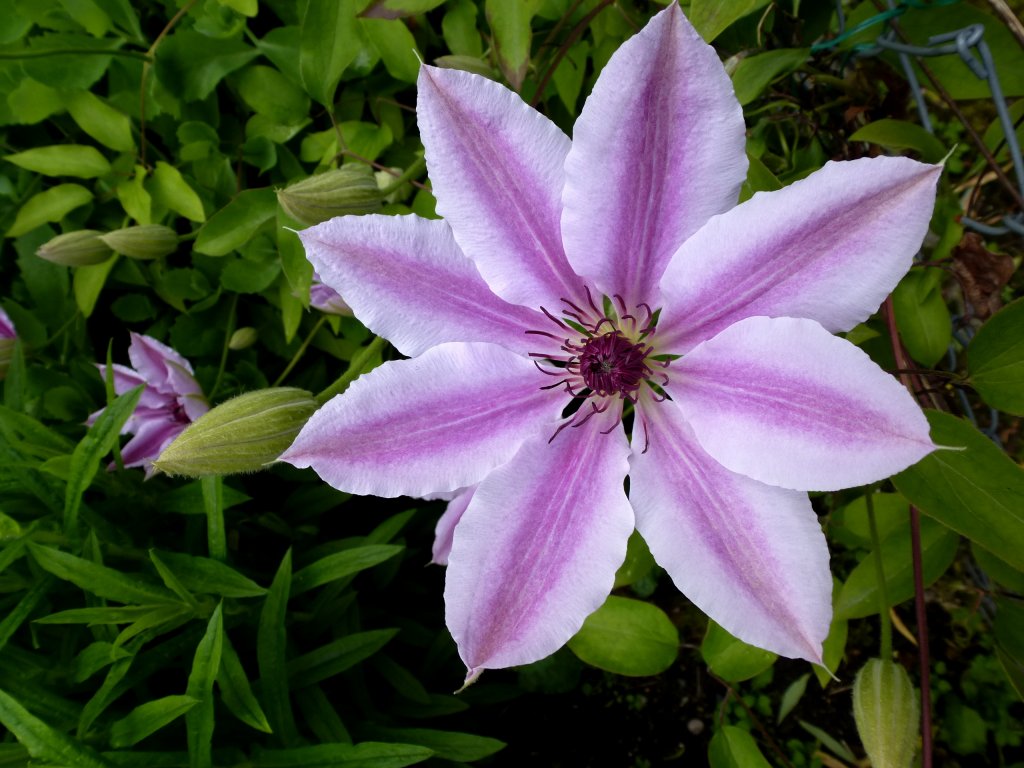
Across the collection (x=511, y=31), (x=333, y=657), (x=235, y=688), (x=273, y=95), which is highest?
(x=511, y=31)

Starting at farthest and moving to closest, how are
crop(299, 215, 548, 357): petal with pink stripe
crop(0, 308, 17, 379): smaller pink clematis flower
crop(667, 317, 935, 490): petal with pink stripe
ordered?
crop(0, 308, 17, 379): smaller pink clematis flower → crop(299, 215, 548, 357): petal with pink stripe → crop(667, 317, 935, 490): petal with pink stripe

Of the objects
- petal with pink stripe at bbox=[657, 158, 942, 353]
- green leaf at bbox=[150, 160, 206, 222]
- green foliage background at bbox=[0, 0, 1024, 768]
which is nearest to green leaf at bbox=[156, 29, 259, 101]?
green foliage background at bbox=[0, 0, 1024, 768]

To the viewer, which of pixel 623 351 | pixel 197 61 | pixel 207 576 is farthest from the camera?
pixel 197 61

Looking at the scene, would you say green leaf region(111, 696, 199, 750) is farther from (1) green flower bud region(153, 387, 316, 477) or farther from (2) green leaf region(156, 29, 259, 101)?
(2) green leaf region(156, 29, 259, 101)

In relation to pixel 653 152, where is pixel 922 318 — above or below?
below

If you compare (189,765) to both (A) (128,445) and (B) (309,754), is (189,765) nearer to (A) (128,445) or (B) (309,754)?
(B) (309,754)

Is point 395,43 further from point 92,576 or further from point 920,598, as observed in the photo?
point 920,598

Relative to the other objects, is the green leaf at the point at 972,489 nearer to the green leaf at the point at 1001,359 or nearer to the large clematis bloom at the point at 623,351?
the green leaf at the point at 1001,359

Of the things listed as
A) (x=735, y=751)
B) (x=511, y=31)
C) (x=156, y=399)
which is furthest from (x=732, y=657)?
(x=156, y=399)
